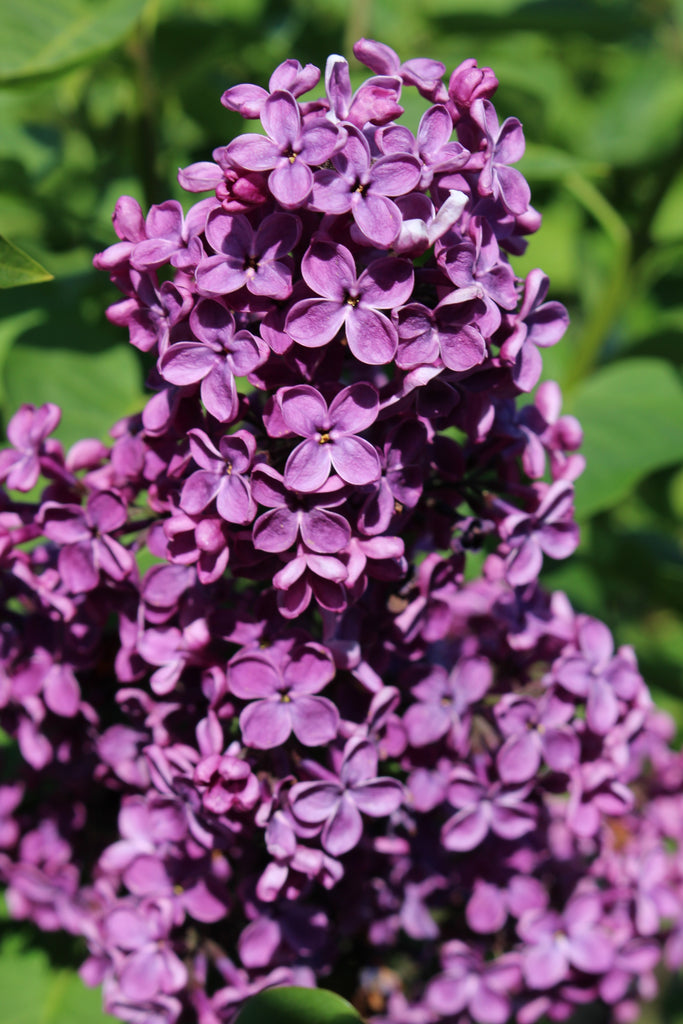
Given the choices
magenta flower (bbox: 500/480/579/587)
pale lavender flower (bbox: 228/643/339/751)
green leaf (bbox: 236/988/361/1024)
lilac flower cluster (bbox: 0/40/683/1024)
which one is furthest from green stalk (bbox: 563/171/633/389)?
green leaf (bbox: 236/988/361/1024)

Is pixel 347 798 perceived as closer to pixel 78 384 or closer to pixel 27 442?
pixel 27 442

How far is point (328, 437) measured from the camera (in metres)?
0.85

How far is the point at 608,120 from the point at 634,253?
44cm

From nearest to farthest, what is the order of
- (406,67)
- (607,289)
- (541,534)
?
(406,67)
(541,534)
(607,289)

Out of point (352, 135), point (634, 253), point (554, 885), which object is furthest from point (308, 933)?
point (634, 253)

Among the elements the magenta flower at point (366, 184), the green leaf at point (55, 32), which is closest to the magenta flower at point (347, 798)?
the magenta flower at point (366, 184)

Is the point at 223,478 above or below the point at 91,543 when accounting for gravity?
above

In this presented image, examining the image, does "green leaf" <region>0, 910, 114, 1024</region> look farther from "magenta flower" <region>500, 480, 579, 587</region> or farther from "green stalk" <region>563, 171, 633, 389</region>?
"green stalk" <region>563, 171, 633, 389</region>

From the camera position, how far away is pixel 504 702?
3.71 feet

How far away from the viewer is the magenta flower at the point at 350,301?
2.70ft

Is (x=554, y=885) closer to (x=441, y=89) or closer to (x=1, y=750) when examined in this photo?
(x=1, y=750)

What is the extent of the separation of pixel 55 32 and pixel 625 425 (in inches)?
40.5

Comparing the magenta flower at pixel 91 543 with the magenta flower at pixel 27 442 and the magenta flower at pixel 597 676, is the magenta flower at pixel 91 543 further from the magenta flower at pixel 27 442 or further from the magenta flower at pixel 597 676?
the magenta flower at pixel 597 676

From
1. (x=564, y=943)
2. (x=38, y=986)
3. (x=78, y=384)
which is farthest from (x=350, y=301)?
(x=38, y=986)
